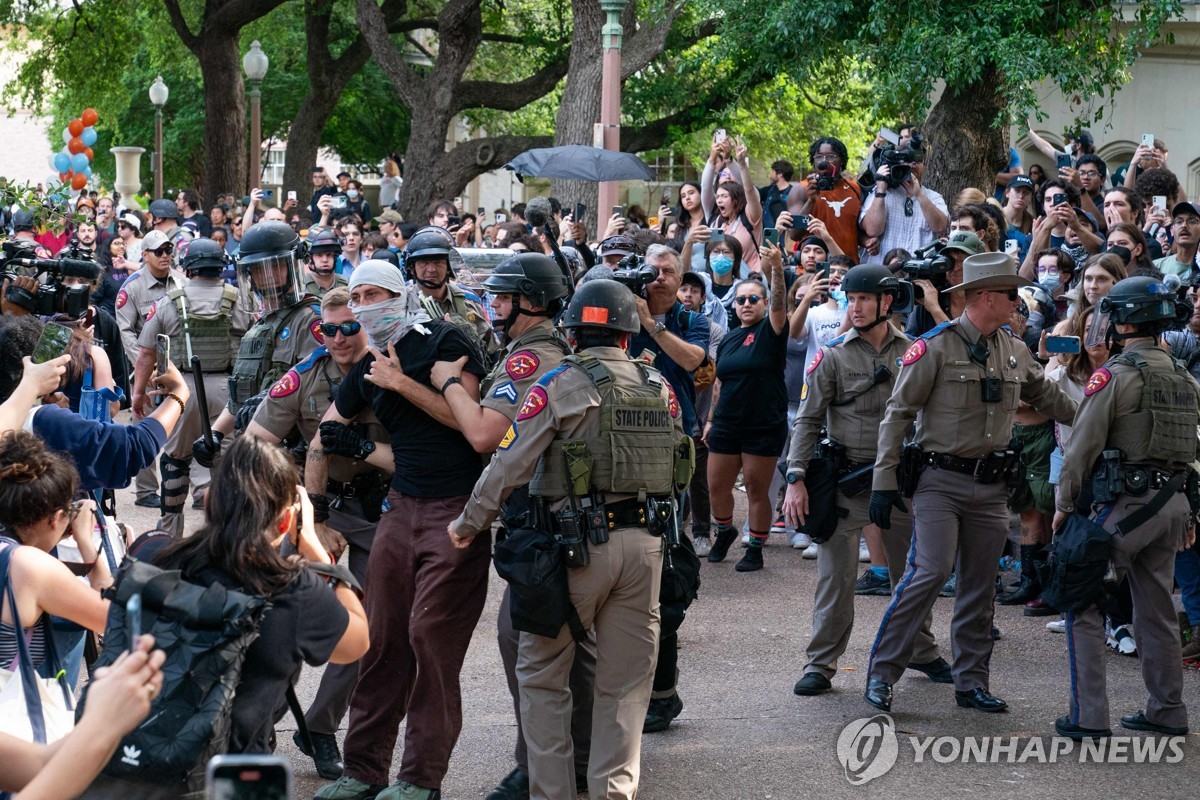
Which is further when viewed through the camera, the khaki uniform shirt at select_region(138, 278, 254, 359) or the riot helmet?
the khaki uniform shirt at select_region(138, 278, 254, 359)

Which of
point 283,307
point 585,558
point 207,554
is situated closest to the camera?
point 207,554

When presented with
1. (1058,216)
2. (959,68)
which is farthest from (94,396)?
(959,68)

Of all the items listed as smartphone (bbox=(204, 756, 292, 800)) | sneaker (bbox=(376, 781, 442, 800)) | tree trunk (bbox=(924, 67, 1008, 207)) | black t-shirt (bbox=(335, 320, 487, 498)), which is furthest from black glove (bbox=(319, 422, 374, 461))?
tree trunk (bbox=(924, 67, 1008, 207))

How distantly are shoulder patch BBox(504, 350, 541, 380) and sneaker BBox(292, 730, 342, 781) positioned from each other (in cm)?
173

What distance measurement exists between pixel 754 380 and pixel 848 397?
2192mm

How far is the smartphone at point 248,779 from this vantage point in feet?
7.60

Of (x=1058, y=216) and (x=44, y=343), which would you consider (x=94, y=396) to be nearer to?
(x=44, y=343)

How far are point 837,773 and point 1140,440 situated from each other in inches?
76.6

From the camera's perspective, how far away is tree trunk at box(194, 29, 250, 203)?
83.5ft

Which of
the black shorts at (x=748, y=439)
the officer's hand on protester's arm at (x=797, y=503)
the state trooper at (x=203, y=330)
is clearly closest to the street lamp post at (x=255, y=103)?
the state trooper at (x=203, y=330)

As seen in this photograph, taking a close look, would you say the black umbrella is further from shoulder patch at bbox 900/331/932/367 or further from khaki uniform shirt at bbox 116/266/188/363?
shoulder patch at bbox 900/331/932/367

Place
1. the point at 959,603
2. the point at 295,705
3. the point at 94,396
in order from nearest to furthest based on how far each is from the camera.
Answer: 1. the point at 295,705
2. the point at 94,396
3. the point at 959,603

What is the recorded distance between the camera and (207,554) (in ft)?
12.1

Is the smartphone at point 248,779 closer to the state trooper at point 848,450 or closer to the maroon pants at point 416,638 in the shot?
the maroon pants at point 416,638
